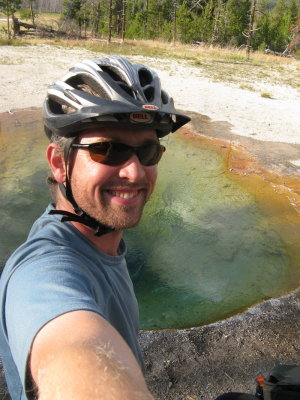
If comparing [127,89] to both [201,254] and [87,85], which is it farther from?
[201,254]

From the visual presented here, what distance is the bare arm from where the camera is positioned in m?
0.91

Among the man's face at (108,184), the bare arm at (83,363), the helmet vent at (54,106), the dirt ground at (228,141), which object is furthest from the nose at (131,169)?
the dirt ground at (228,141)

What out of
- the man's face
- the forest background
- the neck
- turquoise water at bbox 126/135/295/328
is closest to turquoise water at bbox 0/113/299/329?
turquoise water at bbox 126/135/295/328

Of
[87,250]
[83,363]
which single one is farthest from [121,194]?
[83,363]

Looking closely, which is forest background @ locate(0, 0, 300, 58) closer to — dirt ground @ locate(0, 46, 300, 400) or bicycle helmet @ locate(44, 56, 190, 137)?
dirt ground @ locate(0, 46, 300, 400)

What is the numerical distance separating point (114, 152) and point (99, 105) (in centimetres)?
23

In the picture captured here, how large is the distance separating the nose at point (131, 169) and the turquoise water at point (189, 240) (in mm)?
2705

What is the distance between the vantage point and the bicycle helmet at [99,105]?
69.7 inches

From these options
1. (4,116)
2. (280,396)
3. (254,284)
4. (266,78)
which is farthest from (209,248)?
(266,78)

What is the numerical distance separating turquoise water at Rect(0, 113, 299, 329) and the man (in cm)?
266

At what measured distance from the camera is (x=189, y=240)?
5.78 metres

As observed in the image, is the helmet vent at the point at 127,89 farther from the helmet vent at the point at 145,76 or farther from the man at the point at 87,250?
the helmet vent at the point at 145,76

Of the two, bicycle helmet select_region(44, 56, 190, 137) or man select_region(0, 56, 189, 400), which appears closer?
man select_region(0, 56, 189, 400)

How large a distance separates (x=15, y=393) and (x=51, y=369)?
1.98 feet
